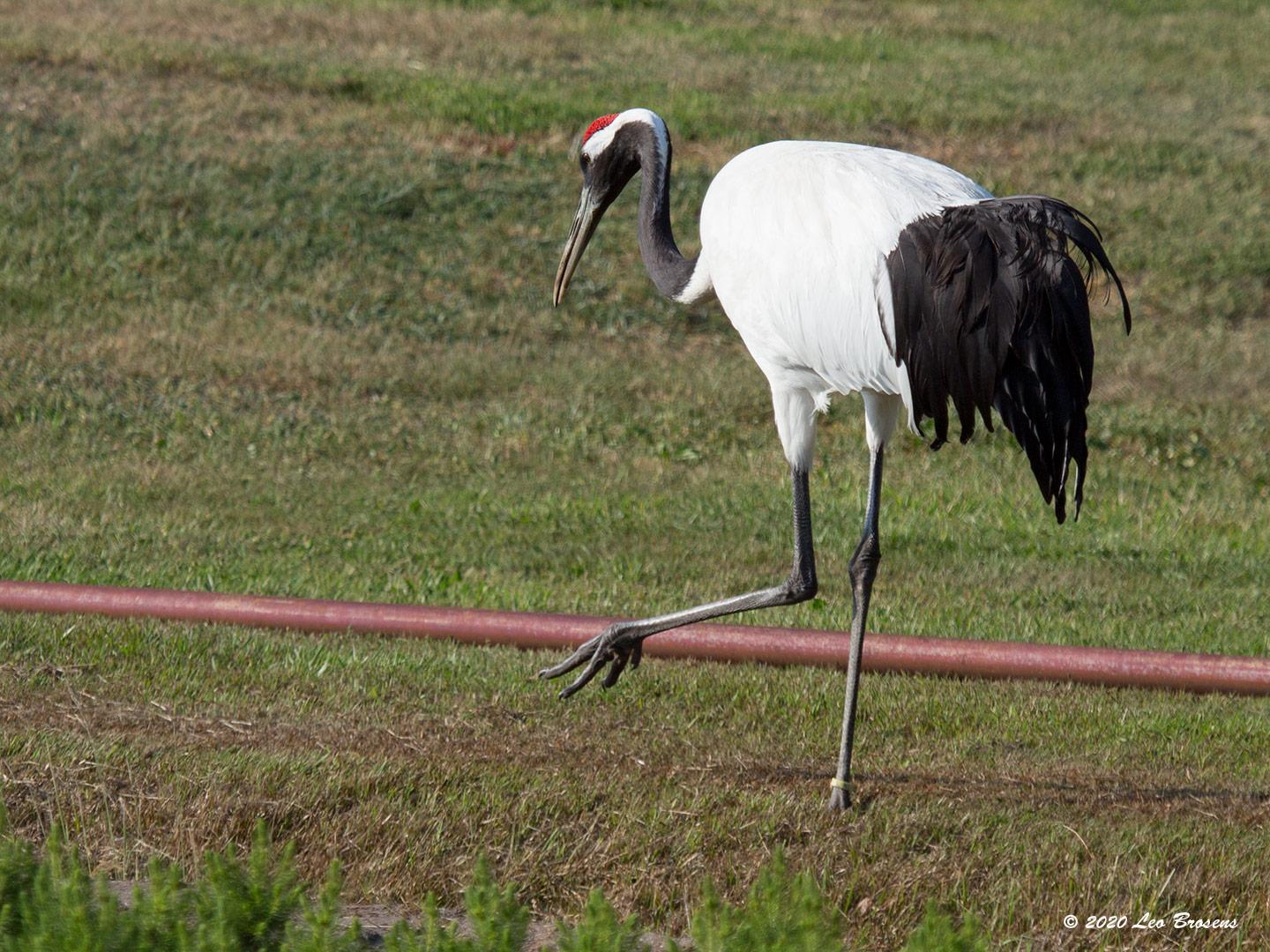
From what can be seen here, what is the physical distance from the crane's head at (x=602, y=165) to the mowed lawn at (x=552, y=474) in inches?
62.2

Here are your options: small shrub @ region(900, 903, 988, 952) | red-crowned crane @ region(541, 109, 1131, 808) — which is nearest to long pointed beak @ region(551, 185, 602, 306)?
red-crowned crane @ region(541, 109, 1131, 808)

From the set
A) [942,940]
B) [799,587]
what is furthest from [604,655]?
[942,940]

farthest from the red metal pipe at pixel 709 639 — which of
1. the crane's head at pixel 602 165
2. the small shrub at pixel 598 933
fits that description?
the small shrub at pixel 598 933

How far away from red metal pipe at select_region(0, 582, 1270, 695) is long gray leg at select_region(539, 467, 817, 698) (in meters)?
0.68

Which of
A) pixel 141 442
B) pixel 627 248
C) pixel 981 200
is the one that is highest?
pixel 981 200

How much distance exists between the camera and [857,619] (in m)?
4.98

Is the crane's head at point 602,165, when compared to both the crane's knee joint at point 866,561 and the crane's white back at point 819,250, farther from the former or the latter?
the crane's knee joint at point 866,561

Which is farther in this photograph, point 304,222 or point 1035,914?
point 304,222

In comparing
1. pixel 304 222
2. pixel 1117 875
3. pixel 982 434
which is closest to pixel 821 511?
pixel 982 434

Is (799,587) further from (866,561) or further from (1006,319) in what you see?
(1006,319)

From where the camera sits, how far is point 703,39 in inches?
795

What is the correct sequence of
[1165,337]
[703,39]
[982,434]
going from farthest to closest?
[703,39] < [1165,337] < [982,434]

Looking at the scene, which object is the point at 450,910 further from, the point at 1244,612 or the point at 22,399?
the point at 22,399

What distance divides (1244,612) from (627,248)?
24.5ft
